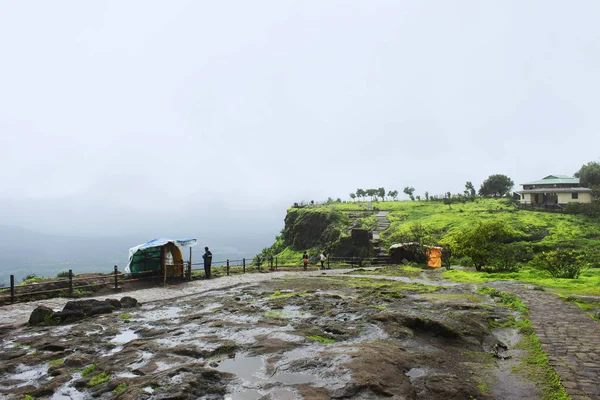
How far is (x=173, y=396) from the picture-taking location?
6270 millimetres

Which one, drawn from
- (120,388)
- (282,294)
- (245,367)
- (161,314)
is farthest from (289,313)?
(120,388)

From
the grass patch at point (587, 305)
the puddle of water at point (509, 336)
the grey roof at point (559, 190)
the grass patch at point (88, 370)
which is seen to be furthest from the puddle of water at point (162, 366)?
the grey roof at point (559, 190)

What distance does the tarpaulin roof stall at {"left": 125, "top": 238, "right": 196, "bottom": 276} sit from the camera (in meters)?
20.9

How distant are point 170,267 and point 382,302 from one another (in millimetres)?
13110

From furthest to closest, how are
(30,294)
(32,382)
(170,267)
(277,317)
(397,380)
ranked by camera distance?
(170,267) → (30,294) → (277,317) → (32,382) → (397,380)

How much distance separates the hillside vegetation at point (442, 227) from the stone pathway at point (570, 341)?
13202 millimetres

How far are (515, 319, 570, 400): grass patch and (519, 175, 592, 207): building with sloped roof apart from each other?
4543cm

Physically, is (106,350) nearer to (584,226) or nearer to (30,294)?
(30,294)

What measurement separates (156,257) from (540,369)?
19292 mm

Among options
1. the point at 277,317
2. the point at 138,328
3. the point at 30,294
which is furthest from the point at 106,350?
the point at 30,294

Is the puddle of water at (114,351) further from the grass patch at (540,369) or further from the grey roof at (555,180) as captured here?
the grey roof at (555,180)

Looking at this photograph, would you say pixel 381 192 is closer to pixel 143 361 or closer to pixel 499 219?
pixel 499 219

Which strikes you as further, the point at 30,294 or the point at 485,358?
the point at 30,294

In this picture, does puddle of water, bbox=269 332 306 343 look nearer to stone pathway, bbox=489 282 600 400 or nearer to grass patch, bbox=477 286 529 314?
stone pathway, bbox=489 282 600 400
